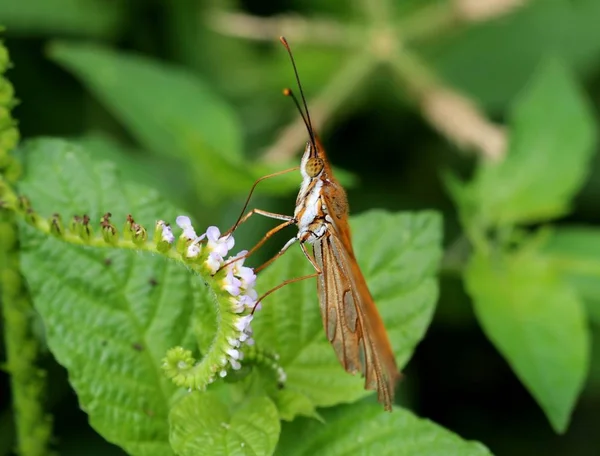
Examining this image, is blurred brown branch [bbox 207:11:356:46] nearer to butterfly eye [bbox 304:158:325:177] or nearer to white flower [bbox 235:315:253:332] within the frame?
butterfly eye [bbox 304:158:325:177]

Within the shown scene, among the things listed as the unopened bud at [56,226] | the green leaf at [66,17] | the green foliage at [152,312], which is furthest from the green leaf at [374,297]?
the green leaf at [66,17]

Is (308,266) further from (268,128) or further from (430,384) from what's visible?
(268,128)

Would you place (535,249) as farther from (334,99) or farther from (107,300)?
(107,300)

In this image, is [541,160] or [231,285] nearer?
[231,285]

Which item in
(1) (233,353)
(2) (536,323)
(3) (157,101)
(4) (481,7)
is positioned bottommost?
(2) (536,323)

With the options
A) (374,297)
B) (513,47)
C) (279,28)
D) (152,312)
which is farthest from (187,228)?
(513,47)

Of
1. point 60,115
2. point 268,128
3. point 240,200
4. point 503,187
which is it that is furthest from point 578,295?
point 60,115

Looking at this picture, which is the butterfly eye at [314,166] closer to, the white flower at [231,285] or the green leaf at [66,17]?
the white flower at [231,285]
